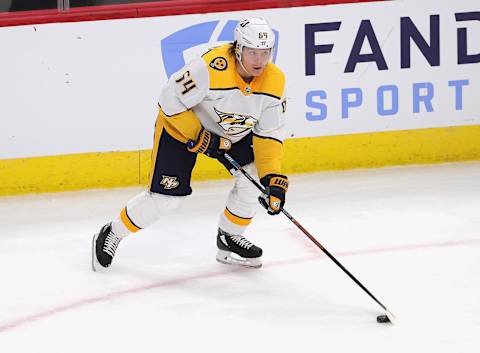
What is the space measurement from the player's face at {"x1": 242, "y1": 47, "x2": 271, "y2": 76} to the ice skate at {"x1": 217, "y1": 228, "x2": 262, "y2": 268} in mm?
807

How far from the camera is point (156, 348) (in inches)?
131

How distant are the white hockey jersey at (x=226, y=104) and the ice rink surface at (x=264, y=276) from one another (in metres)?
0.53

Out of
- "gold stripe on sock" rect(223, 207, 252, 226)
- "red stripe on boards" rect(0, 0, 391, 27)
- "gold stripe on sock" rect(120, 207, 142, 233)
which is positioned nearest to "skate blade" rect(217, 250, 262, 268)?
"gold stripe on sock" rect(223, 207, 252, 226)

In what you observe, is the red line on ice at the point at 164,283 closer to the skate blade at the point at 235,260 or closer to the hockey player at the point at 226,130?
the skate blade at the point at 235,260

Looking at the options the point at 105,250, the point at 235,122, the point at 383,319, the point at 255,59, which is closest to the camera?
the point at 383,319

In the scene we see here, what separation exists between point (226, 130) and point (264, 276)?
0.59 metres

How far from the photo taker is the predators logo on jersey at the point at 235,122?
12.6 ft

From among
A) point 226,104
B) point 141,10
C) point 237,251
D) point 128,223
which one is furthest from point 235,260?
point 141,10

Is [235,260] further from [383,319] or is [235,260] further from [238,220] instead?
[383,319]

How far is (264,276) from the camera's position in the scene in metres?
4.09

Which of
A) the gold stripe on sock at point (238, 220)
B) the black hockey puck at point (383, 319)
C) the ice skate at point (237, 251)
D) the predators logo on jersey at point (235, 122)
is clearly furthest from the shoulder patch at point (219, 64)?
the black hockey puck at point (383, 319)

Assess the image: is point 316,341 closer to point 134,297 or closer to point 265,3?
point 134,297

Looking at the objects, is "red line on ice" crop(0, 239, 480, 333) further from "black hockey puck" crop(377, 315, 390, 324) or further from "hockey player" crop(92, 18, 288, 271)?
"black hockey puck" crop(377, 315, 390, 324)

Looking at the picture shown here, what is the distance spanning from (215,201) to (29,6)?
1341mm
